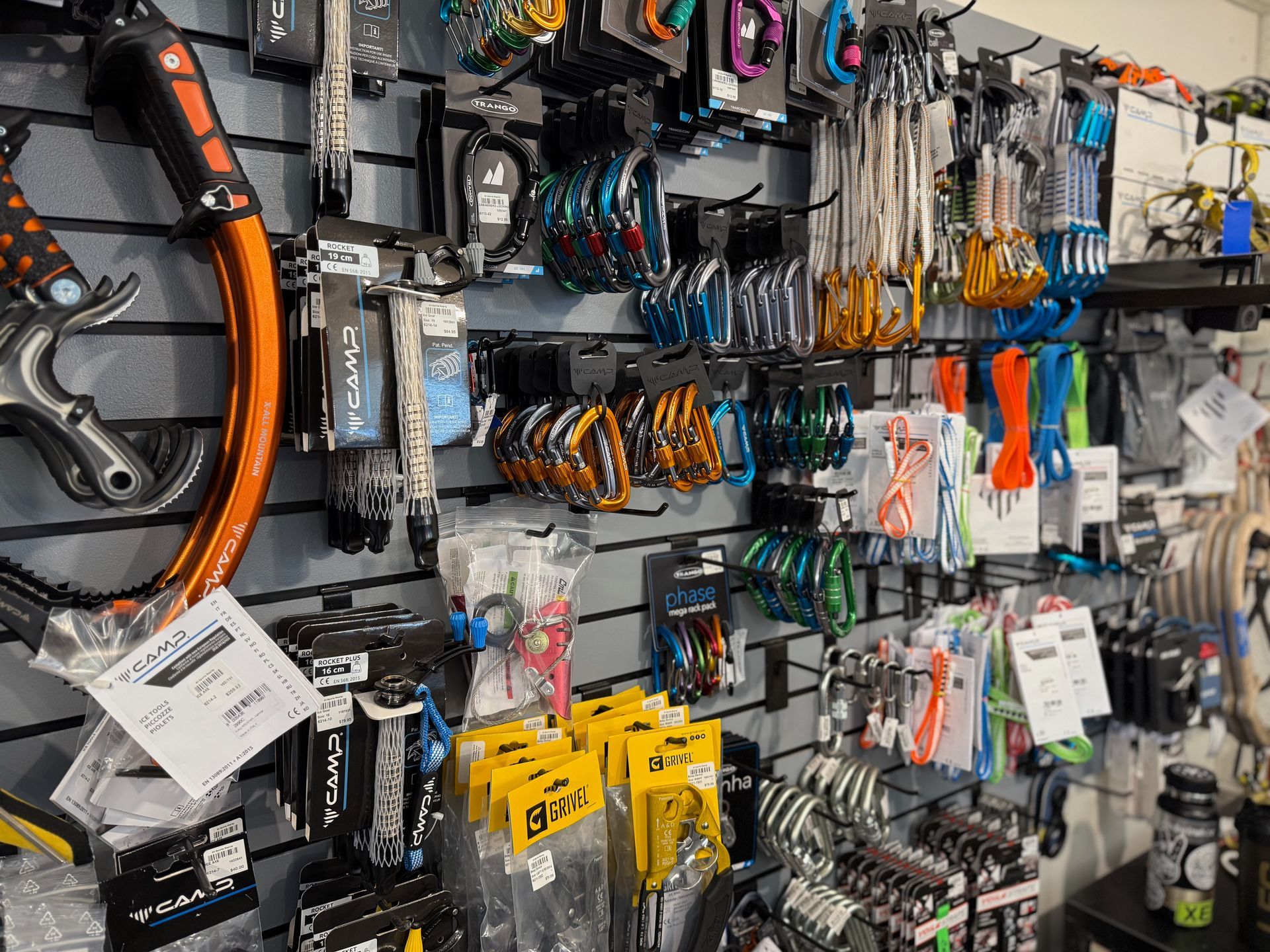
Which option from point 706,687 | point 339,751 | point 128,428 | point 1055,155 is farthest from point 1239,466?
point 128,428

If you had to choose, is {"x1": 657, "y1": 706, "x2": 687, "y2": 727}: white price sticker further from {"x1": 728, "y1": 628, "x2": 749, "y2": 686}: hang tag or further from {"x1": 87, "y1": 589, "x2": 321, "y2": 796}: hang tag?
{"x1": 87, "y1": 589, "x2": 321, "y2": 796}: hang tag

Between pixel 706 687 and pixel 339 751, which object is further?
pixel 706 687

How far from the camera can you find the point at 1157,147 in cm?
286

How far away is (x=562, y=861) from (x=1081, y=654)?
1.90m

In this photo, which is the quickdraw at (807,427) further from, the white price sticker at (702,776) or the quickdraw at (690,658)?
the white price sticker at (702,776)

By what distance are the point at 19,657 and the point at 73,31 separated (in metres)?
1.00

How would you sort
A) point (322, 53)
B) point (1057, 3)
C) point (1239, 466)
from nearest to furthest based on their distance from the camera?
point (322, 53) → point (1057, 3) → point (1239, 466)

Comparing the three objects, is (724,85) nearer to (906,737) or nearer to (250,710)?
(250,710)

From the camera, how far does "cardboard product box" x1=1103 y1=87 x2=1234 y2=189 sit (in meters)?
2.75

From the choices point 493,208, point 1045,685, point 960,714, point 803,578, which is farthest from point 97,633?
point 1045,685

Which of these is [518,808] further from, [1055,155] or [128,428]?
[1055,155]

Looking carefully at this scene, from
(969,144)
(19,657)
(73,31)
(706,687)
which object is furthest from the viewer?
(969,144)

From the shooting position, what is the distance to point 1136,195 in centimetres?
282

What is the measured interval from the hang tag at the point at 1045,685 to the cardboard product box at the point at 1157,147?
1.42 meters
